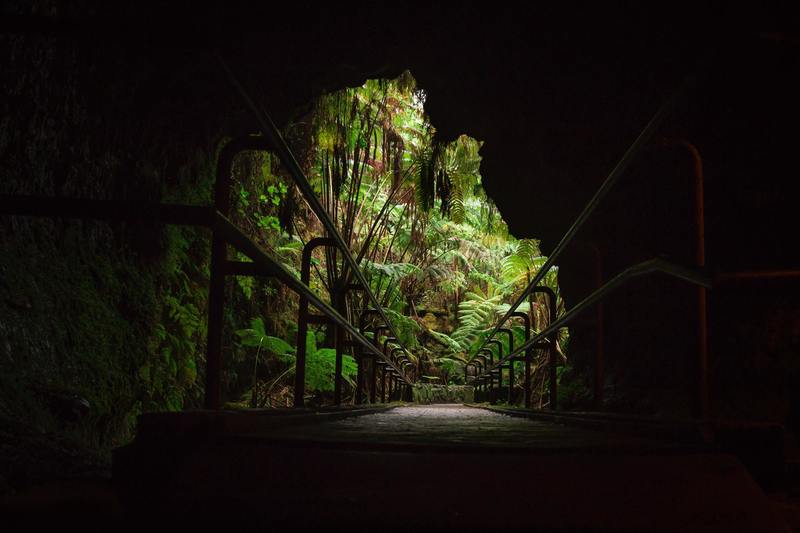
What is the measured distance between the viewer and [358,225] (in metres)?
12.5

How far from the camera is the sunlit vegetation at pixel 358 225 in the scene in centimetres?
767

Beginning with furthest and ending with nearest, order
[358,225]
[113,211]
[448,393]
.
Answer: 1. [448,393]
2. [358,225]
3. [113,211]

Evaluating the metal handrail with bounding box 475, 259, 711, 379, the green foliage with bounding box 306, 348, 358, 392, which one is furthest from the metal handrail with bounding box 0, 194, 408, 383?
the green foliage with bounding box 306, 348, 358, 392

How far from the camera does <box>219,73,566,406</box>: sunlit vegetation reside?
7.67 metres

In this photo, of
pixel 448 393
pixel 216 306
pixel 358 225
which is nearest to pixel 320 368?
pixel 358 225

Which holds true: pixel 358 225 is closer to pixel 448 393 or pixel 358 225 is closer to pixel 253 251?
pixel 448 393

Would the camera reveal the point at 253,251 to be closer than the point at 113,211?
No

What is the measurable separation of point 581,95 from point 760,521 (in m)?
4.12

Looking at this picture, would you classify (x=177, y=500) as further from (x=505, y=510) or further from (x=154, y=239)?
(x=154, y=239)

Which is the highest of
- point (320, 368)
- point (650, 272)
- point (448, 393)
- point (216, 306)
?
point (650, 272)

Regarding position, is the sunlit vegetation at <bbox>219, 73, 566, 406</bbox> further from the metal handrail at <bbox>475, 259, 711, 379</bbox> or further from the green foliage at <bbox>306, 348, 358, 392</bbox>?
the metal handrail at <bbox>475, 259, 711, 379</bbox>

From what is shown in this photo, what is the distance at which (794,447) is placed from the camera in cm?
268

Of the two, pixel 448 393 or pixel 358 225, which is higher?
pixel 358 225

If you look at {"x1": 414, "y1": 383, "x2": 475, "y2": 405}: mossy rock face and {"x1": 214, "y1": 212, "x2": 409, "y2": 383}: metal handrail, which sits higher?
{"x1": 214, "y1": 212, "x2": 409, "y2": 383}: metal handrail
